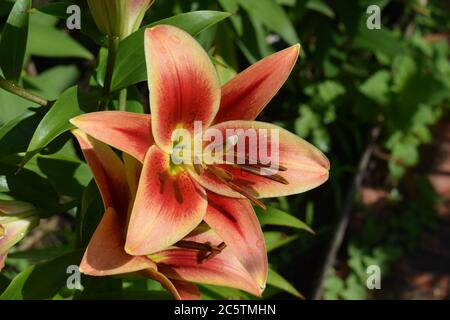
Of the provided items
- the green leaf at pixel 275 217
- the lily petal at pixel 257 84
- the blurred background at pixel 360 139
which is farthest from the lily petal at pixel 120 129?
the blurred background at pixel 360 139

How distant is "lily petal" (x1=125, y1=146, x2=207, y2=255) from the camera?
2.35 ft

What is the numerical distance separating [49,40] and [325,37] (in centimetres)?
81

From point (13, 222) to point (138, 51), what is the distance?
274 millimetres

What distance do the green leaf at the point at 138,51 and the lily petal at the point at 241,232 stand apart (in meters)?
0.22

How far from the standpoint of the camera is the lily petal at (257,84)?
2.64 ft

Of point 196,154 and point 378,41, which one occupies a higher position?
point 196,154

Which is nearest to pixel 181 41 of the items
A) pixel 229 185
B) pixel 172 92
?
pixel 172 92

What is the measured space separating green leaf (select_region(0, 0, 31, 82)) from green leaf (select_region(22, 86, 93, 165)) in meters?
0.13

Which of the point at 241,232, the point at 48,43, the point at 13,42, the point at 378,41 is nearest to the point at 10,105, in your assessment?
the point at 48,43

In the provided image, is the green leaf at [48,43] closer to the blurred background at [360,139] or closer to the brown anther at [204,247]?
the blurred background at [360,139]

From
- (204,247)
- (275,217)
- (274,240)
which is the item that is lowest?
(274,240)

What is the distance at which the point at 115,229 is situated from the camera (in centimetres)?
80

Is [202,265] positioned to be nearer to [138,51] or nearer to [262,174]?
[262,174]

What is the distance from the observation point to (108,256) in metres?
0.77
